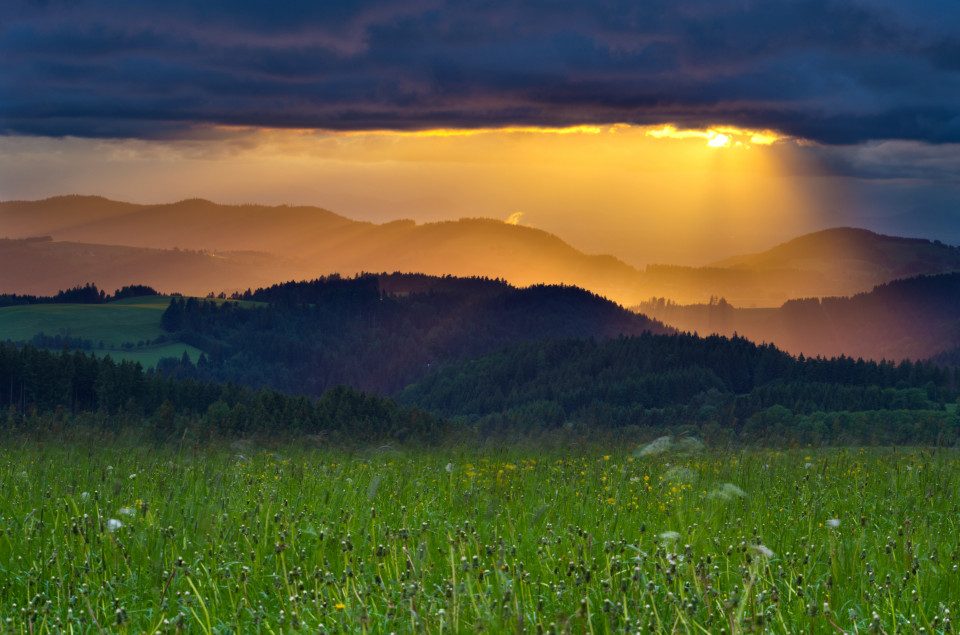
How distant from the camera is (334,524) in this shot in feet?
23.9

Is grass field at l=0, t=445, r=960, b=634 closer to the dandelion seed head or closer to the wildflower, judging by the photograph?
the wildflower

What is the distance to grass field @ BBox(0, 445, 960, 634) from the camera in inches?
189

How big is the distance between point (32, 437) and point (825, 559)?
1462cm

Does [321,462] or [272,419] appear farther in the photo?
[272,419]

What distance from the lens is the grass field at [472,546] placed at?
4801 millimetres

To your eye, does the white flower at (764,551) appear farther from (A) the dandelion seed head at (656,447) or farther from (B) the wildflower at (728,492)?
(A) the dandelion seed head at (656,447)

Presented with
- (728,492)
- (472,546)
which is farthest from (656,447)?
(472,546)

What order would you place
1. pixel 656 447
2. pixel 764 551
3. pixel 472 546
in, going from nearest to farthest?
pixel 764 551, pixel 472 546, pixel 656 447

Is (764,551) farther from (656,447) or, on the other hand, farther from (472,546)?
(656,447)

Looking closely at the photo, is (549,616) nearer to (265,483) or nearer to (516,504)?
(516,504)

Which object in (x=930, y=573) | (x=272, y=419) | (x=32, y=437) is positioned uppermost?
(x=930, y=573)

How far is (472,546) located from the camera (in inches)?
265

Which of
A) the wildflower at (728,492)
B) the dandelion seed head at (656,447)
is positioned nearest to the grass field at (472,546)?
the wildflower at (728,492)

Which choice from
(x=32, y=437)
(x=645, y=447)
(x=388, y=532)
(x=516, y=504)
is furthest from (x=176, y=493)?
(x=645, y=447)
